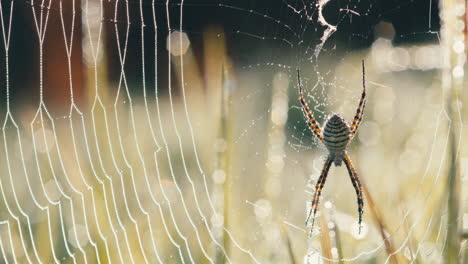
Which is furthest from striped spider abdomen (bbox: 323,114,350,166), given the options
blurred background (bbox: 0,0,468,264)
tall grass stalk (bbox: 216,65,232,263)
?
tall grass stalk (bbox: 216,65,232,263)

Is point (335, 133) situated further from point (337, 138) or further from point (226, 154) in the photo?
point (226, 154)

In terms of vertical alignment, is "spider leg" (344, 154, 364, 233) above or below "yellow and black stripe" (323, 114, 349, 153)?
below

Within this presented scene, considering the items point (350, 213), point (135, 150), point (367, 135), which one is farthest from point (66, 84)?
point (350, 213)

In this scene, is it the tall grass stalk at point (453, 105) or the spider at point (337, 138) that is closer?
the tall grass stalk at point (453, 105)

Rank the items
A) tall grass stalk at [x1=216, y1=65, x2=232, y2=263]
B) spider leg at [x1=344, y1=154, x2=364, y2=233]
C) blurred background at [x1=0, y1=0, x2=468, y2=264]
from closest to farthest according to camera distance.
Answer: tall grass stalk at [x1=216, y1=65, x2=232, y2=263], blurred background at [x1=0, y1=0, x2=468, y2=264], spider leg at [x1=344, y1=154, x2=364, y2=233]

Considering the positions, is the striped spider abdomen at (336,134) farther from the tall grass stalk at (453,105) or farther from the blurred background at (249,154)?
the tall grass stalk at (453,105)

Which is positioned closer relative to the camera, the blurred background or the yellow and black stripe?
the blurred background

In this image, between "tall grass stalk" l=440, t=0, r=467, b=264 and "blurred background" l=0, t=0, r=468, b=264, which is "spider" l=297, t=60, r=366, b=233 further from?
"tall grass stalk" l=440, t=0, r=467, b=264

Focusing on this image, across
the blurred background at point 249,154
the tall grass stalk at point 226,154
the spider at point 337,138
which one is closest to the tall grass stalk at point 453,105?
the blurred background at point 249,154

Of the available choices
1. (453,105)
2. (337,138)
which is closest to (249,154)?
(337,138)

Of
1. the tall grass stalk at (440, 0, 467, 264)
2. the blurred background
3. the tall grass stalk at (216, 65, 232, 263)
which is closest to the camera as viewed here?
the tall grass stalk at (440, 0, 467, 264)
